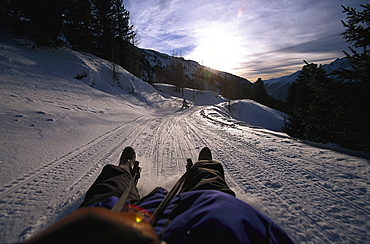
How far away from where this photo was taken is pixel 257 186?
226 centimetres

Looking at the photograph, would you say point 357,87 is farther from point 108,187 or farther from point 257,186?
point 108,187

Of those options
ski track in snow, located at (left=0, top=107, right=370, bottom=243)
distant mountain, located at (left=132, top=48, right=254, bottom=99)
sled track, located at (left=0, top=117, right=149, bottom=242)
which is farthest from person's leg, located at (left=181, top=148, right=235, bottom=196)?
distant mountain, located at (left=132, top=48, right=254, bottom=99)

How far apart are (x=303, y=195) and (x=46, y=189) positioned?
12.1 ft

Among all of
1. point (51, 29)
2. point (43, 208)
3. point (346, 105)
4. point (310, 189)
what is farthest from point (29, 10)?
point (346, 105)

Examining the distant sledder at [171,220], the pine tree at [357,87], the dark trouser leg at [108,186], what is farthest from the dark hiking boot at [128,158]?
the pine tree at [357,87]

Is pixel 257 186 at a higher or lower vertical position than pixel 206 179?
Answer: lower

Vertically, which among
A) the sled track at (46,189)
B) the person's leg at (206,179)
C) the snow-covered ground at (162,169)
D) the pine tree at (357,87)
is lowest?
the sled track at (46,189)

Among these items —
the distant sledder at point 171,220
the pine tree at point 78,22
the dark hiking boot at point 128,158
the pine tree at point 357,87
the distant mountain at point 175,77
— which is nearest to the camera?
the distant sledder at point 171,220

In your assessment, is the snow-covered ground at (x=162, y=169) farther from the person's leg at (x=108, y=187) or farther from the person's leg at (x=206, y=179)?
the person's leg at (x=206, y=179)

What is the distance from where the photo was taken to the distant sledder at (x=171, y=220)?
0.72m

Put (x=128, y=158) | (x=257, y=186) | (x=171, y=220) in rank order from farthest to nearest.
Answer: (x=128, y=158) → (x=257, y=186) → (x=171, y=220)

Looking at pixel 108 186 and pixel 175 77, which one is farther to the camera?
pixel 175 77

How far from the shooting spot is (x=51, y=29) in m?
12.7

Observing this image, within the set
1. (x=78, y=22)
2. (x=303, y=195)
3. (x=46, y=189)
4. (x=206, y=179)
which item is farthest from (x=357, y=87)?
(x=78, y=22)
